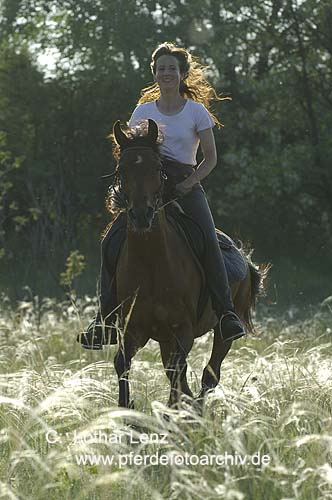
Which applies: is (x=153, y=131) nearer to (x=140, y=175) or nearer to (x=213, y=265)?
(x=140, y=175)

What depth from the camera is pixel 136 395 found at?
7.65 m

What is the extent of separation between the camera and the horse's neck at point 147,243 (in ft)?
26.2

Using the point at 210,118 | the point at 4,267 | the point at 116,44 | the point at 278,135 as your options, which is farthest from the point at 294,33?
the point at 210,118

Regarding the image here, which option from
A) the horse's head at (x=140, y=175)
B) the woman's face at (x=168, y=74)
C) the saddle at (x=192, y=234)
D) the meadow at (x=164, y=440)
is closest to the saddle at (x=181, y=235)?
the saddle at (x=192, y=234)

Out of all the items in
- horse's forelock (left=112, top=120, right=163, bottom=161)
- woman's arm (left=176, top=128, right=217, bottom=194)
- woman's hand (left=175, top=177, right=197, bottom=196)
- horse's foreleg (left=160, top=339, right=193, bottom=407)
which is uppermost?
horse's forelock (left=112, top=120, right=163, bottom=161)

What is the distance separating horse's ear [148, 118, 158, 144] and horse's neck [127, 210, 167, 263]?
0.56 m

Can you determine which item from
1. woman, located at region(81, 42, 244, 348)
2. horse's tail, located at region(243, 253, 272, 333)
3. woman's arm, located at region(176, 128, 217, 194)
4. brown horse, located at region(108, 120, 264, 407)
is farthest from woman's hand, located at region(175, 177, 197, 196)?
horse's tail, located at region(243, 253, 272, 333)

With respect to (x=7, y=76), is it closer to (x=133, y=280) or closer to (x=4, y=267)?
(x=4, y=267)

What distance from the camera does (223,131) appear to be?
32344 mm

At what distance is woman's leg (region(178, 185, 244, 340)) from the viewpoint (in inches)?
337

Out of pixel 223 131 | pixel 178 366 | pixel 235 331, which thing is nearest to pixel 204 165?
pixel 235 331

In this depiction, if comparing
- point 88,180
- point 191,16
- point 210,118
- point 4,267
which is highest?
point 191,16

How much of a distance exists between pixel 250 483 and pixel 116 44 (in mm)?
32849

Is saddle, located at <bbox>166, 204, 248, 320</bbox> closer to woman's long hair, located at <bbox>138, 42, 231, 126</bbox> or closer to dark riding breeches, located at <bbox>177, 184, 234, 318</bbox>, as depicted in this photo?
dark riding breeches, located at <bbox>177, 184, 234, 318</bbox>
